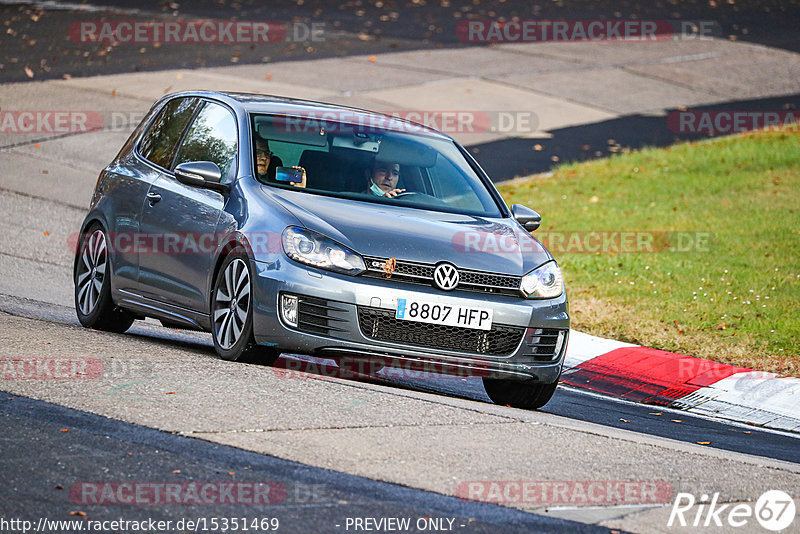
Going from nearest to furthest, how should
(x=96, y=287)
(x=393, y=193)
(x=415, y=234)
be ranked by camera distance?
(x=415, y=234)
(x=393, y=193)
(x=96, y=287)

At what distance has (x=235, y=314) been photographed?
7660 millimetres

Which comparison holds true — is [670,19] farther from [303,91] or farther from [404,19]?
[303,91]

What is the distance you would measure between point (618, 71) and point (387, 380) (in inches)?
745

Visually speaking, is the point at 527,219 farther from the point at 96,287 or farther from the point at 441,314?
the point at 96,287

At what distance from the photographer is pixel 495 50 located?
27.5m

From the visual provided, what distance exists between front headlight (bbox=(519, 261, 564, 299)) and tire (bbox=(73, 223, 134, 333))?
3242mm

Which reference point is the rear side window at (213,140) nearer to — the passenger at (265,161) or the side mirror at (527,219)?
the passenger at (265,161)

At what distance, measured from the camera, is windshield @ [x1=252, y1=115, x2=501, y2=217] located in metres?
8.16

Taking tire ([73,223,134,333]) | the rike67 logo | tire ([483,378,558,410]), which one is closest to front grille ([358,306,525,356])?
tire ([483,378,558,410])

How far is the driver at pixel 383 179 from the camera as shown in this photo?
27.1 feet

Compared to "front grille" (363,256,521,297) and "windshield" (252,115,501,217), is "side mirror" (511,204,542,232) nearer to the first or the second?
"windshield" (252,115,501,217)

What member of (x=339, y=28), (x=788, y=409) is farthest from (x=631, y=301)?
(x=339, y=28)

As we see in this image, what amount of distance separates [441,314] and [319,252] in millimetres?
787

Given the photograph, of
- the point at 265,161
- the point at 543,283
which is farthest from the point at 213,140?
the point at 543,283
